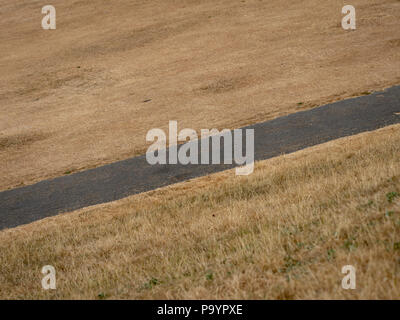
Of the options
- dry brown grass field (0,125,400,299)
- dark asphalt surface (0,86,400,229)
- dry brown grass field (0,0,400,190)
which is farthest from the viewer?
dry brown grass field (0,0,400,190)

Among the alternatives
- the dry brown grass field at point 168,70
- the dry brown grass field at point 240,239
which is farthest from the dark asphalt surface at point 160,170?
the dry brown grass field at point 168,70

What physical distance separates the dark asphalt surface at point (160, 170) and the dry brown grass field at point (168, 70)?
4.71ft

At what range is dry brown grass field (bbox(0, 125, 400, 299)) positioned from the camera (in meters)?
4.63

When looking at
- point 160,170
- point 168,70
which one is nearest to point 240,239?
point 160,170

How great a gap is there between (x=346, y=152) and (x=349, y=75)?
41.0ft

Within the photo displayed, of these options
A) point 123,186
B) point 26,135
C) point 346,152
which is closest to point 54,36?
point 26,135

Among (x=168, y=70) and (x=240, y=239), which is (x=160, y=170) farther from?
(x=168, y=70)

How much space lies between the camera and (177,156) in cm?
1459

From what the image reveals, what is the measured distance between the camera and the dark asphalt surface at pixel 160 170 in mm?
12164

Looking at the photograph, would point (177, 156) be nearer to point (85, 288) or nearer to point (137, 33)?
point (85, 288)

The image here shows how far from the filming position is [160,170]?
44.5 feet

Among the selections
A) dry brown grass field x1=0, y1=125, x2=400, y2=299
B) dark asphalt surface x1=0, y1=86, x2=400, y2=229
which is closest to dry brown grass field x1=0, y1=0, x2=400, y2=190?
dark asphalt surface x1=0, y1=86, x2=400, y2=229

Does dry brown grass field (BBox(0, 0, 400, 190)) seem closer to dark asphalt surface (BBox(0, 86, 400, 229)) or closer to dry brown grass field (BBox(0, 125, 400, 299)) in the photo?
dark asphalt surface (BBox(0, 86, 400, 229))

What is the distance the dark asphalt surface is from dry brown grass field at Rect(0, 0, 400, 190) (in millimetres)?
1437
